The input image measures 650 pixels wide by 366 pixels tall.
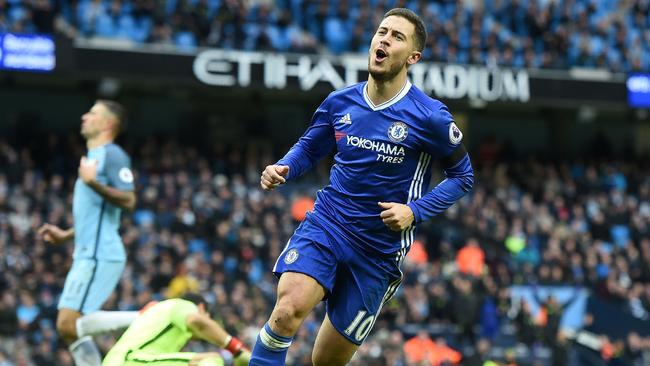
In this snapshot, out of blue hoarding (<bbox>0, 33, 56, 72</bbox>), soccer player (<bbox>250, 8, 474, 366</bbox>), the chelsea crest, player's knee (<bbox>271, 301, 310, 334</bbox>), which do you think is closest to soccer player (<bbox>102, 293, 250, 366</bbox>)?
soccer player (<bbox>250, 8, 474, 366</bbox>)

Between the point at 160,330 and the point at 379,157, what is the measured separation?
256cm

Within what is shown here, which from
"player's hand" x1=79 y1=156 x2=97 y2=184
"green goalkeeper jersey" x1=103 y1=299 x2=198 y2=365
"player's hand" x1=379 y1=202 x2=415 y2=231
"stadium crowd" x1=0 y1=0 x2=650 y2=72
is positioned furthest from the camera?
"stadium crowd" x1=0 y1=0 x2=650 y2=72

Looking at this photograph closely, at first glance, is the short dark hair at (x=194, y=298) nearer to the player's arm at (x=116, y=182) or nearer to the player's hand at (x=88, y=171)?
the player's arm at (x=116, y=182)

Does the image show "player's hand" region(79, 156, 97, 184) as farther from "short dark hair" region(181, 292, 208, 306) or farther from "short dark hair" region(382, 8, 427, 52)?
"short dark hair" region(382, 8, 427, 52)

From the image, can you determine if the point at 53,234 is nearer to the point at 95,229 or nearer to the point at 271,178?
the point at 95,229

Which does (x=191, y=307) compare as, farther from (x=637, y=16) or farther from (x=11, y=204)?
(x=637, y=16)

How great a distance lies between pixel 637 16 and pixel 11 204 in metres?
18.3

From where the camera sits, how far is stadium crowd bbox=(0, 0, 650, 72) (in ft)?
75.2

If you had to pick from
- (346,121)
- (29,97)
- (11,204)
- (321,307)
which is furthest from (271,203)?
(346,121)

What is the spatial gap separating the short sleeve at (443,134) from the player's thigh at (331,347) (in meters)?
1.33

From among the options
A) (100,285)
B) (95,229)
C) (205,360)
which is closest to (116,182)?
(95,229)

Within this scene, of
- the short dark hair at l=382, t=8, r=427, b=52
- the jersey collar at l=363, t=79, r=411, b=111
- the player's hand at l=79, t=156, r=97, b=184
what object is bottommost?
the player's hand at l=79, t=156, r=97, b=184

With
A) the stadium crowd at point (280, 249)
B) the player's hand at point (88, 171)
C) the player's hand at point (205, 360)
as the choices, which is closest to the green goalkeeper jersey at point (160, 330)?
the player's hand at point (205, 360)

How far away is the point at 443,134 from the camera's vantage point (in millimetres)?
6918
